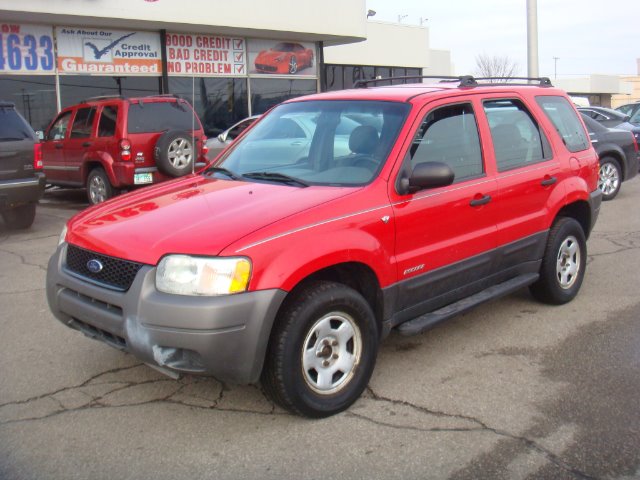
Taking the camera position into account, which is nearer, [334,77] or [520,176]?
[520,176]

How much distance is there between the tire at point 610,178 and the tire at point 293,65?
10.6 meters

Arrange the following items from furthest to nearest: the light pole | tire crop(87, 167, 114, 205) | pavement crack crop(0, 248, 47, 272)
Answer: the light pole
tire crop(87, 167, 114, 205)
pavement crack crop(0, 248, 47, 272)

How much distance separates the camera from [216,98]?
1866 cm

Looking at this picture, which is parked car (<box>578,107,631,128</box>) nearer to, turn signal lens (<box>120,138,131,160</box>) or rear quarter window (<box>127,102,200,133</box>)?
rear quarter window (<box>127,102,200,133</box>)

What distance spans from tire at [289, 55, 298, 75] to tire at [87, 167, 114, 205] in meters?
9.64

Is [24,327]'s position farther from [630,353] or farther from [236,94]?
[236,94]

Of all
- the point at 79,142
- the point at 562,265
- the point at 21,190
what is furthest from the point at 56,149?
the point at 562,265

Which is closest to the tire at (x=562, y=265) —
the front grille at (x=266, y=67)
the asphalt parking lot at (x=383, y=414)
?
the asphalt parking lot at (x=383, y=414)

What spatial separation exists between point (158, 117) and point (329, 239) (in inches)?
338

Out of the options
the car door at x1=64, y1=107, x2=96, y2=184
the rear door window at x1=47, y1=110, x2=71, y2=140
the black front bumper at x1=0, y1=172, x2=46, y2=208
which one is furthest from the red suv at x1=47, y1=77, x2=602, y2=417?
A: the rear door window at x1=47, y1=110, x2=71, y2=140

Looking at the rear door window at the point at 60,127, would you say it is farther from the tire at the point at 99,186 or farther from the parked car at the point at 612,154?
the parked car at the point at 612,154

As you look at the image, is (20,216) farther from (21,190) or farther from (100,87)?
(100,87)

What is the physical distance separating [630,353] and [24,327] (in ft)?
15.1

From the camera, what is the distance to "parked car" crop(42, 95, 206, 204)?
11180 millimetres
